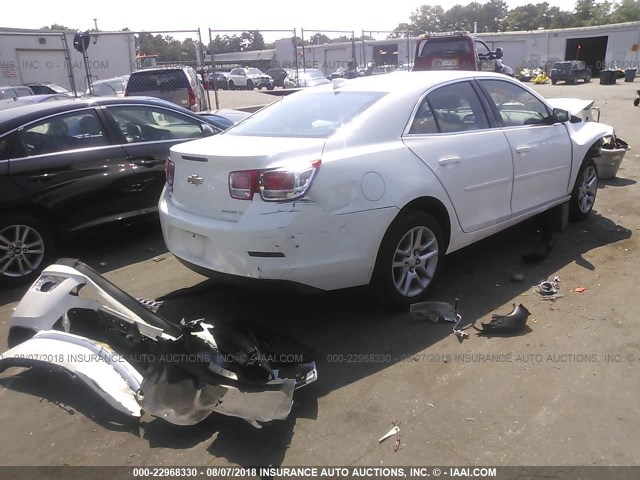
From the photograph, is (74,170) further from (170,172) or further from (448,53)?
(448,53)

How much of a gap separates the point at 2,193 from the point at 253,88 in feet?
122

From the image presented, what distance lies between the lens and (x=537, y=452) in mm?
2604

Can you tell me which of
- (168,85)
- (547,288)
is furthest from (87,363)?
(168,85)

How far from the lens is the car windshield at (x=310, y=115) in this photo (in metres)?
3.83

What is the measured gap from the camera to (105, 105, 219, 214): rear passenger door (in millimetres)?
5805

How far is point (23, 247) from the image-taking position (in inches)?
200

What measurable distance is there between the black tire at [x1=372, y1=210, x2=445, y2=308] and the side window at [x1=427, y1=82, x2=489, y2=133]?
824mm

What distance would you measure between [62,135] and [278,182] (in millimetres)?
3212

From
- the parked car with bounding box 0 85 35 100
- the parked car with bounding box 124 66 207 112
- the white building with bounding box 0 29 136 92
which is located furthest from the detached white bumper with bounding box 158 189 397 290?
the white building with bounding box 0 29 136 92

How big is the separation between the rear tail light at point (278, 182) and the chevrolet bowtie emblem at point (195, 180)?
43 cm

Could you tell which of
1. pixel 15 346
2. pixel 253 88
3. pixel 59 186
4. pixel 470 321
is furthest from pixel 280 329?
pixel 253 88

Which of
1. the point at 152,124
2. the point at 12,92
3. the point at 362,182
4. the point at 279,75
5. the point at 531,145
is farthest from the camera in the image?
the point at 279,75

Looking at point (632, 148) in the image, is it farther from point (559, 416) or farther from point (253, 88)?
point (253, 88)

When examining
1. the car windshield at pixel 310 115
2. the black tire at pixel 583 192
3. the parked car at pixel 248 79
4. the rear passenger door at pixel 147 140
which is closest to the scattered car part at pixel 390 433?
the car windshield at pixel 310 115
